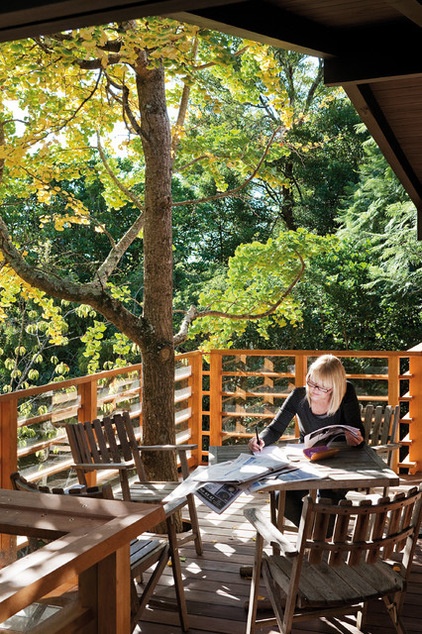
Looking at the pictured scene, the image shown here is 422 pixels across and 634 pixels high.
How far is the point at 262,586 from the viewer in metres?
4.28

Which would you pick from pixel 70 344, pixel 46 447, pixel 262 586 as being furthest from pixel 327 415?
pixel 70 344

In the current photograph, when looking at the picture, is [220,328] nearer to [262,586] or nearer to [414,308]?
[262,586]

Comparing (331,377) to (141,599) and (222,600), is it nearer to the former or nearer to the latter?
(222,600)

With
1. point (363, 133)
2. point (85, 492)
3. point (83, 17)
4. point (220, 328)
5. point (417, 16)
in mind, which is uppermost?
point (363, 133)

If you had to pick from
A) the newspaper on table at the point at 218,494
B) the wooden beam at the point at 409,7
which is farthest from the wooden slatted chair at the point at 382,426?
the wooden beam at the point at 409,7

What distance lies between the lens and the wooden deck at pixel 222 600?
372 cm

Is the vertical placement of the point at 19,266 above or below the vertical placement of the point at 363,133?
below

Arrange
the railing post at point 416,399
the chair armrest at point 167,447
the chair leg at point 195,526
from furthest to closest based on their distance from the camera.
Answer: the railing post at point 416,399, the chair armrest at point 167,447, the chair leg at point 195,526

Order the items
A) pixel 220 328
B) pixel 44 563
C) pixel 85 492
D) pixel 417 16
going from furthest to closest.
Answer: pixel 220 328, pixel 85 492, pixel 417 16, pixel 44 563

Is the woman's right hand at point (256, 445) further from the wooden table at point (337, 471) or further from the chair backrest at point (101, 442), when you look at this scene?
the chair backrest at point (101, 442)

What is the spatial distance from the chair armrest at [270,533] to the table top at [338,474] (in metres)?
0.13

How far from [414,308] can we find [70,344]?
7665 mm

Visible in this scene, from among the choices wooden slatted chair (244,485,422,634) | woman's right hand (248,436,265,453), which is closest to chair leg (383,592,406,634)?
wooden slatted chair (244,485,422,634)

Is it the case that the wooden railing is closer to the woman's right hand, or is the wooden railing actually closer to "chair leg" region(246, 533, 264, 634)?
the woman's right hand
